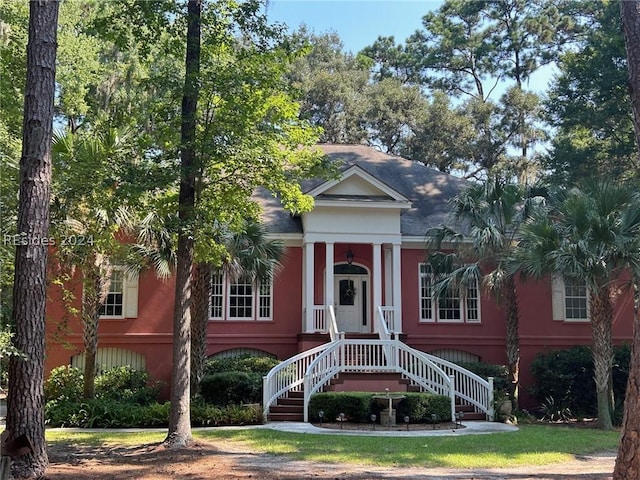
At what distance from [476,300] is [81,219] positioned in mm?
12550

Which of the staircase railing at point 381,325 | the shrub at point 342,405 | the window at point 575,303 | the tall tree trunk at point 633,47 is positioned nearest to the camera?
Answer: the tall tree trunk at point 633,47

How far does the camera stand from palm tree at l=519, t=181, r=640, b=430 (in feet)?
46.0

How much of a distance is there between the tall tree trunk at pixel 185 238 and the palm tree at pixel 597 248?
27.8ft

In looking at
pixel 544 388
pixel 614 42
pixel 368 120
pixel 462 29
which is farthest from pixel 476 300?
pixel 462 29

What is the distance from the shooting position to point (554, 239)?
1494 cm

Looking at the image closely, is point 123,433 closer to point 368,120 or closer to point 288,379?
point 288,379

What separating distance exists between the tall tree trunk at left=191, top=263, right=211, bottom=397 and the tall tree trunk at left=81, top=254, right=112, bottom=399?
2.29m

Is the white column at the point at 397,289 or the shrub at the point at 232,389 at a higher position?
the white column at the point at 397,289

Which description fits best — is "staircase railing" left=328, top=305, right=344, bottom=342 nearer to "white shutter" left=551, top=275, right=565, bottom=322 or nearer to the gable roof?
the gable roof

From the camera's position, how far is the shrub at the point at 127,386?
16.6 m

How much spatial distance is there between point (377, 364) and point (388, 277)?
12.5 feet

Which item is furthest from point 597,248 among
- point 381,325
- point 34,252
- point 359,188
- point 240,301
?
point 34,252

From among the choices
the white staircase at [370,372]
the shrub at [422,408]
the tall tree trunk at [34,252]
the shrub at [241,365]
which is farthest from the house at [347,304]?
the tall tree trunk at [34,252]

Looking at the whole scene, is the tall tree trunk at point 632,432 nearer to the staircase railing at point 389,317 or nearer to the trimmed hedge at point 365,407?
the trimmed hedge at point 365,407
